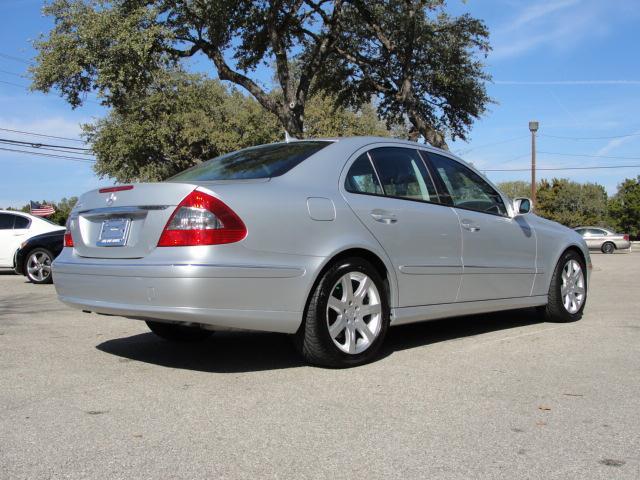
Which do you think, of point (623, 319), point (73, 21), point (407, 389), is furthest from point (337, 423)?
point (73, 21)

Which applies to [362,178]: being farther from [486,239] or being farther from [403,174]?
[486,239]

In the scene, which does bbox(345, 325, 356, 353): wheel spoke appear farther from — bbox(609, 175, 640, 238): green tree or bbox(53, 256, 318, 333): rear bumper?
bbox(609, 175, 640, 238): green tree

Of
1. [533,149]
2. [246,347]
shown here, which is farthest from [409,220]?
[533,149]

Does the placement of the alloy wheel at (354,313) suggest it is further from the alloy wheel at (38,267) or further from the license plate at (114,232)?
the alloy wheel at (38,267)

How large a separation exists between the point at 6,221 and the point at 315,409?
40.3 feet

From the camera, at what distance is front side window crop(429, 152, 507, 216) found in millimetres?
5570

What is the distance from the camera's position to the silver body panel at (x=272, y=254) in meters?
3.89

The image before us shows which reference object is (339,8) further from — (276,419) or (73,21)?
(276,419)

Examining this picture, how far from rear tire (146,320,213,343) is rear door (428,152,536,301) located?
223 centimetres

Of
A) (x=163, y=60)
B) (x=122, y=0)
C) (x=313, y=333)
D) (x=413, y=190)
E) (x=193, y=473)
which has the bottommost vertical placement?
(x=193, y=473)

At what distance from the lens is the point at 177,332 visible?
539 centimetres

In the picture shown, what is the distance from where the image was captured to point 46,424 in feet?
10.6

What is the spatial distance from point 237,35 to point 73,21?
14.0 feet

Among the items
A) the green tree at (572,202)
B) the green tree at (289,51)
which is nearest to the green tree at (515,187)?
the green tree at (572,202)
